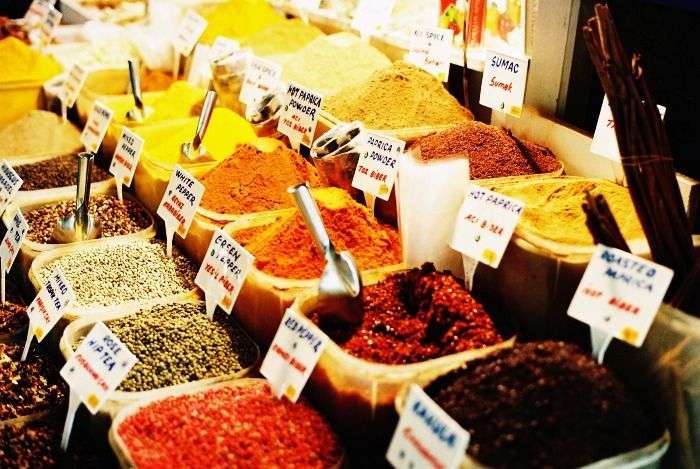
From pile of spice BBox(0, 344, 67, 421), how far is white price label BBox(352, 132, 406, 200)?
32.1 inches

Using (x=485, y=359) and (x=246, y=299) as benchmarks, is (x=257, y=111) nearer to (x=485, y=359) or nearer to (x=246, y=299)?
(x=246, y=299)

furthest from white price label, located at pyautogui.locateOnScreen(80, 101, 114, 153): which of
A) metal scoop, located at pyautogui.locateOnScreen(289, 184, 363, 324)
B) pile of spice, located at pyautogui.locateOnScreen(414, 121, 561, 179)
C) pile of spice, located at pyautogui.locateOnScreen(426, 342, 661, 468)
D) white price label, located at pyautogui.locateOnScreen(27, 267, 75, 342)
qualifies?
pile of spice, located at pyautogui.locateOnScreen(426, 342, 661, 468)

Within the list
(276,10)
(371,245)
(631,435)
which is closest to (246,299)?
(371,245)

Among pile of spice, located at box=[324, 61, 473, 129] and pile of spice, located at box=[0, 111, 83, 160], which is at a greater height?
pile of spice, located at box=[324, 61, 473, 129]

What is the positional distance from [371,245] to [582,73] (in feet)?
2.11

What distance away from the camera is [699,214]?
1.57 m

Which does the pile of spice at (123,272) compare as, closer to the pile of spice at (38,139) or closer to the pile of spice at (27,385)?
the pile of spice at (27,385)

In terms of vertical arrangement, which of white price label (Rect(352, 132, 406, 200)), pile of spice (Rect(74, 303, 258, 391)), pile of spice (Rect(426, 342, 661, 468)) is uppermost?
white price label (Rect(352, 132, 406, 200))

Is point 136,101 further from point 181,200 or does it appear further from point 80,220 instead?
point 181,200

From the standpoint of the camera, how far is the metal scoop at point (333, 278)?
150 centimetres

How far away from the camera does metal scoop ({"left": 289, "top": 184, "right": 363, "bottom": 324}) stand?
1.50m

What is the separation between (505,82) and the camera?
1933 millimetres

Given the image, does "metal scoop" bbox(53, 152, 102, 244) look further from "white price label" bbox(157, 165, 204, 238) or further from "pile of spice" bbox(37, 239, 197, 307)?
"white price label" bbox(157, 165, 204, 238)

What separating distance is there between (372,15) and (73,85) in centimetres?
113
